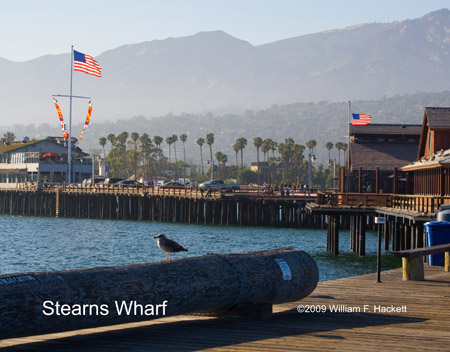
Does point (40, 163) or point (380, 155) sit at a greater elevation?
point (380, 155)

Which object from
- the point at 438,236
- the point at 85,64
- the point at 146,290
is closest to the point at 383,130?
the point at 85,64

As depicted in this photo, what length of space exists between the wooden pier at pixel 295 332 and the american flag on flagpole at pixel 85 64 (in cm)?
5486

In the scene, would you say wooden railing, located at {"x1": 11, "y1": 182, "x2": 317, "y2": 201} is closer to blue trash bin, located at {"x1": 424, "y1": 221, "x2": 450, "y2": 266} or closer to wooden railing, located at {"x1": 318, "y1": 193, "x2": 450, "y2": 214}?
wooden railing, located at {"x1": 318, "y1": 193, "x2": 450, "y2": 214}

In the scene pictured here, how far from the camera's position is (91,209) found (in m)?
83.9

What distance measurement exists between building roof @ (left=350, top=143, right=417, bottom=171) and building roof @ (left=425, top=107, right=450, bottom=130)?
949 centimetres

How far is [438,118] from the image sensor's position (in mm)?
41969

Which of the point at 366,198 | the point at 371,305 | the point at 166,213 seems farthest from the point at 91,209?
the point at 371,305

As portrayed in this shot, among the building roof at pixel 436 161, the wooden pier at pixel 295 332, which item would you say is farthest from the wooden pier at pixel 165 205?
the wooden pier at pixel 295 332

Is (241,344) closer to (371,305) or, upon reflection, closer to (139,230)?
(371,305)

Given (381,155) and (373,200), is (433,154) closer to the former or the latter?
(373,200)

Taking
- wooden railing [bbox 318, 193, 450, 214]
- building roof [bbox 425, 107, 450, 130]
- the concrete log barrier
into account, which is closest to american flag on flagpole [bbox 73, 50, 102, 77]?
wooden railing [bbox 318, 193, 450, 214]

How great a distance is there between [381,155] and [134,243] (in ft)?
62.1

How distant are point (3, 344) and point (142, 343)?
5.27 ft

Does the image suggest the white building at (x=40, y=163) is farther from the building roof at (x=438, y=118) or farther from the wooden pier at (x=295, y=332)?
the wooden pier at (x=295, y=332)
